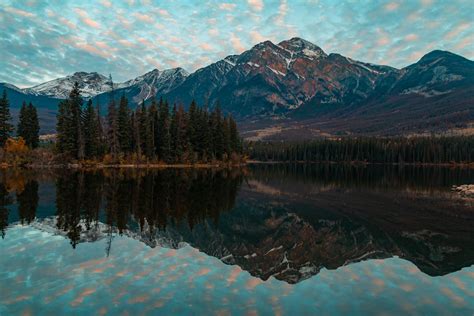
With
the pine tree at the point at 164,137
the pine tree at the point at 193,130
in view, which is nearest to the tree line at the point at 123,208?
the pine tree at the point at 164,137

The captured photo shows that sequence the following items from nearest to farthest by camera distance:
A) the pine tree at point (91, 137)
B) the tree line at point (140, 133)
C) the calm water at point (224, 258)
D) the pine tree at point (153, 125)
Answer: the calm water at point (224, 258) → the tree line at point (140, 133) → the pine tree at point (91, 137) → the pine tree at point (153, 125)

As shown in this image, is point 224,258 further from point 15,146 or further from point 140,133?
point 15,146

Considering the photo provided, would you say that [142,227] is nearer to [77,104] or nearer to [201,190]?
[201,190]

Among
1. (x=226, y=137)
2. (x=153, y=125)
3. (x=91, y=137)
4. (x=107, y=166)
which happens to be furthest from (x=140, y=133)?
(x=226, y=137)

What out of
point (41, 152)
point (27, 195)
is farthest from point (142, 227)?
point (41, 152)

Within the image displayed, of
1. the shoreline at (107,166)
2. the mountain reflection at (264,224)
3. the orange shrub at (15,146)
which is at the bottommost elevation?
the mountain reflection at (264,224)

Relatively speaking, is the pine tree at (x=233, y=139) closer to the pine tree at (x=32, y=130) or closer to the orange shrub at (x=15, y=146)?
the pine tree at (x=32, y=130)

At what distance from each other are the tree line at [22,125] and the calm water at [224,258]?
82.9 metres

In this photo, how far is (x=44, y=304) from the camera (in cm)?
1297

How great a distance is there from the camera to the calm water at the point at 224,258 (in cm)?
1395

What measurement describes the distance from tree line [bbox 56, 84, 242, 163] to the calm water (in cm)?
7000

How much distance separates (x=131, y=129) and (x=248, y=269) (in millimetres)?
104889

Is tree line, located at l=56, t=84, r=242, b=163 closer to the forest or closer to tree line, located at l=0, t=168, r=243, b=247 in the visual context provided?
the forest

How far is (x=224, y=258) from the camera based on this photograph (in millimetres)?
21047
